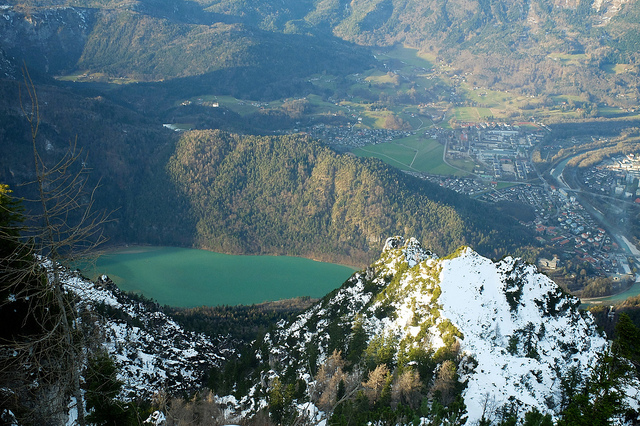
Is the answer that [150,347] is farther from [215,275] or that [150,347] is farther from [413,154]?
[413,154]

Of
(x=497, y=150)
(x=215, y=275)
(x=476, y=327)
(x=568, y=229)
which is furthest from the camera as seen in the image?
(x=497, y=150)

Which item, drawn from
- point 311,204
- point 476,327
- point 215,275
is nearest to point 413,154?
point 311,204

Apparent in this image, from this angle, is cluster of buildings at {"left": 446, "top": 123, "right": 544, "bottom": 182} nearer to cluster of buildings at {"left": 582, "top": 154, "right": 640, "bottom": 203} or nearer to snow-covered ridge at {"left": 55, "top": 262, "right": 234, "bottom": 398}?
cluster of buildings at {"left": 582, "top": 154, "right": 640, "bottom": 203}

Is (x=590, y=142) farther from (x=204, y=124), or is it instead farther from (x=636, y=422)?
(x=636, y=422)

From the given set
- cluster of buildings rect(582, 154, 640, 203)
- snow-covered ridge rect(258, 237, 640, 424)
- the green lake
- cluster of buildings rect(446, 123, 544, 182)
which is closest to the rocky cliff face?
snow-covered ridge rect(258, 237, 640, 424)

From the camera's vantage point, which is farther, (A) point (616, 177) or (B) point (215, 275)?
(A) point (616, 177)

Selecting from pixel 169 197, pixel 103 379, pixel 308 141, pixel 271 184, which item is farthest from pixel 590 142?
pixel 103 379
